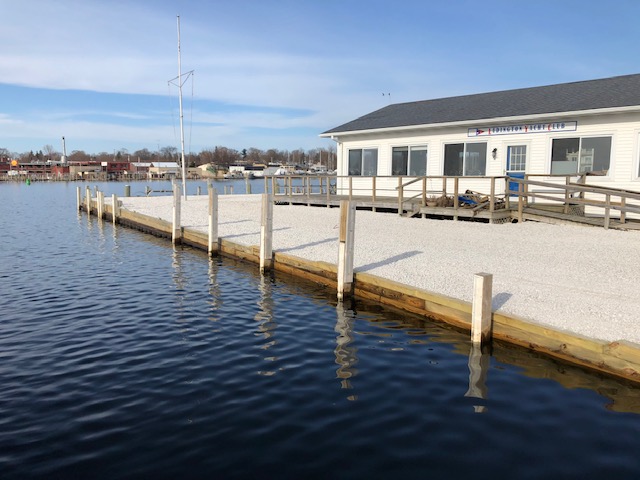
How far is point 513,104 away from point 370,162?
7.08 meters

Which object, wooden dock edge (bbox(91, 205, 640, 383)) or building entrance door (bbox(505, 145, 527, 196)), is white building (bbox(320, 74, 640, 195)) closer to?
building entrance door (bbox(505, 145, 527, 196))

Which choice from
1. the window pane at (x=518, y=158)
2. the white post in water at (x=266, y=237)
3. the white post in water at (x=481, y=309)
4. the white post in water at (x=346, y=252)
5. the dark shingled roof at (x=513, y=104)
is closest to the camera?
the white post in water at (x=481, y=309)

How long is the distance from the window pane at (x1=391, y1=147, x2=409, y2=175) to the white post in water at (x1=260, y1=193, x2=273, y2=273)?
11.9 metres

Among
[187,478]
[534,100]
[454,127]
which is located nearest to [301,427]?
[187,478]

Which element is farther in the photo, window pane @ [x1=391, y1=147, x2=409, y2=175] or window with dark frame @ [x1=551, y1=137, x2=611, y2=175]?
window pane @ [x1=391, y1=147, x2=409, y2=175]

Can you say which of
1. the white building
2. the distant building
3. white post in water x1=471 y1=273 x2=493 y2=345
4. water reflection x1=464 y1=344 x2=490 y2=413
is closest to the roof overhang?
the white building

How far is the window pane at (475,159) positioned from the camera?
70.8ft

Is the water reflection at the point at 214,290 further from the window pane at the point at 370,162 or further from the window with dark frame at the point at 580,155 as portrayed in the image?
the window with dark frame at the point at 580,155

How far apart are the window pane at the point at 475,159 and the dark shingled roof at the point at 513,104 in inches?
48.4

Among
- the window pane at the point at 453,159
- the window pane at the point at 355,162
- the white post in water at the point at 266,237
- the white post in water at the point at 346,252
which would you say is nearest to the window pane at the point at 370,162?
the window pane at the point at 355,162

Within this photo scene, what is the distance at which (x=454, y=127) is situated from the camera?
72.9 ft

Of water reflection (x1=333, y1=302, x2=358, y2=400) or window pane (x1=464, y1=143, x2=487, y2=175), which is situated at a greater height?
window pane (x1=464, y1=143, x2=487, y2=175)

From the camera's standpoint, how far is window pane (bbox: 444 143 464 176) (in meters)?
22.4

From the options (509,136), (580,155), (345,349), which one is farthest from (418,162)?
(345,349)
